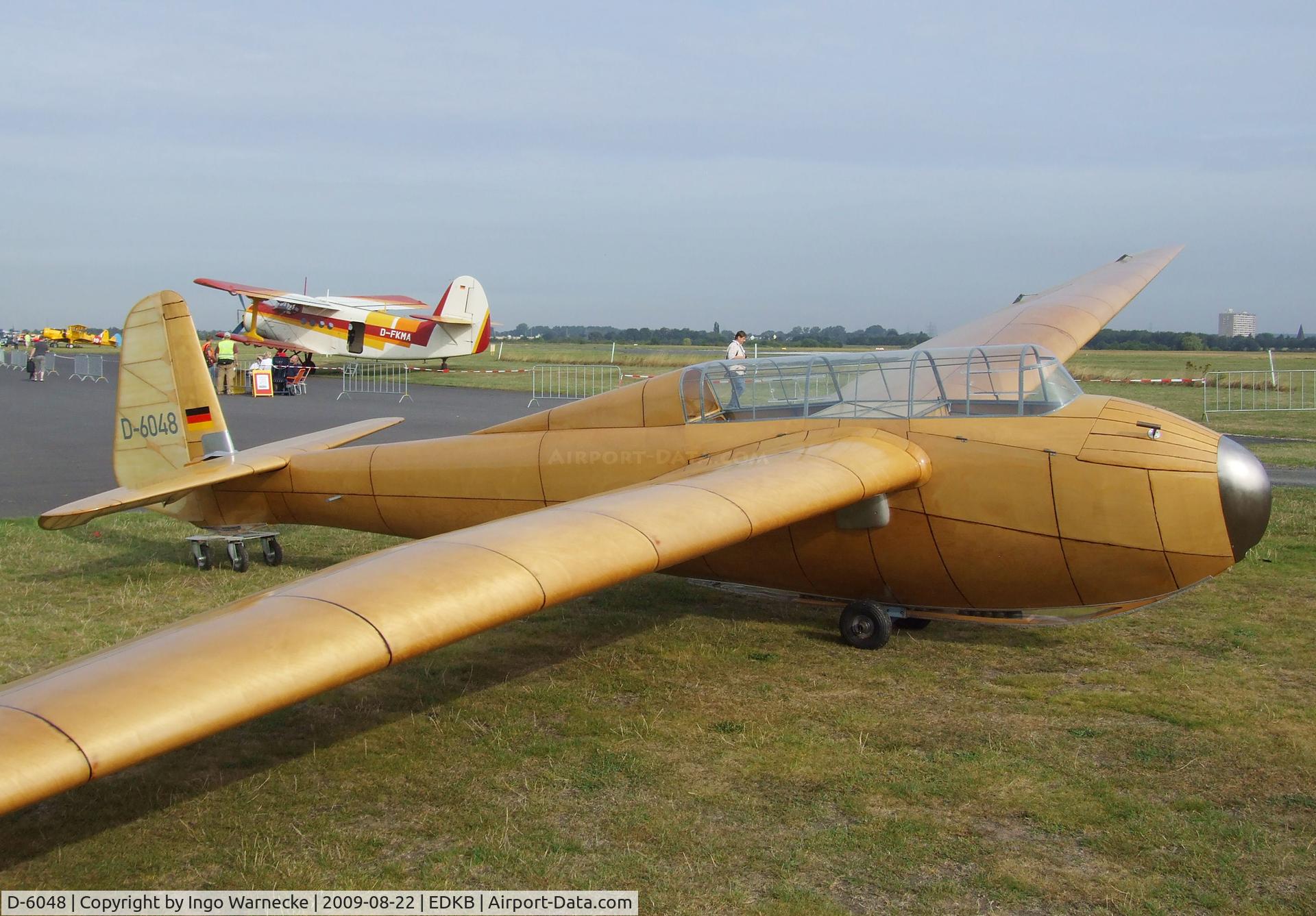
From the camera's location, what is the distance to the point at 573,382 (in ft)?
111

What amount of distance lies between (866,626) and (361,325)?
37264 millimetres

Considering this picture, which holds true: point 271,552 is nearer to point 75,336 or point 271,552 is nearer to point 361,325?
point 361,325

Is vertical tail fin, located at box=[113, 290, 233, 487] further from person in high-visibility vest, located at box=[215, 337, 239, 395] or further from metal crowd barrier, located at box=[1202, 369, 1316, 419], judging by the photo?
person in high-visibility vest, located at box=[215, 337, 239, 395]

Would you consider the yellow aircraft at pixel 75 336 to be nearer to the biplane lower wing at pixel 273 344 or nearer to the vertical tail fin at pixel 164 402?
the biplane lower wing at pixel 273 344

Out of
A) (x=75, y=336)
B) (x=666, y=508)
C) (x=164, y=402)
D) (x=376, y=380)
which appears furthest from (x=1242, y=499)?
(x=75, y=336)

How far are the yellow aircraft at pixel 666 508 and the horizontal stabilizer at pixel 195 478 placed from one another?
4 cm

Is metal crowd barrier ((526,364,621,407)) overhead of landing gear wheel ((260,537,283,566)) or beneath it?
overhead

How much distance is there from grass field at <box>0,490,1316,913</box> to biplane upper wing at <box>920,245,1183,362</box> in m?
3.77

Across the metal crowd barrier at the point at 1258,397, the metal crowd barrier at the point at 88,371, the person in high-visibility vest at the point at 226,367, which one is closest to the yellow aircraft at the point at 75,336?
the metal crowd barrier at the point at 88,371

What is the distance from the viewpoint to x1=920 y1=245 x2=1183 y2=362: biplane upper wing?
36.0 feet

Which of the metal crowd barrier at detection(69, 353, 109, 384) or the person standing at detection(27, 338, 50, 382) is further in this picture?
the metal crowd barrier at detection(69, 353, 109, 384)

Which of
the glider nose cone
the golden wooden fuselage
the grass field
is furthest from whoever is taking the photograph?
the golden wooden fuselage

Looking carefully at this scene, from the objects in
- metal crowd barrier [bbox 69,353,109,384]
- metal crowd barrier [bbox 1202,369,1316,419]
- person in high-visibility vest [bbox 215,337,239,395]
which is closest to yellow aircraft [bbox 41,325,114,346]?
metal crowd barrier [bbox 69,353,109,384]

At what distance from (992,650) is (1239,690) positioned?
1.61 meters
